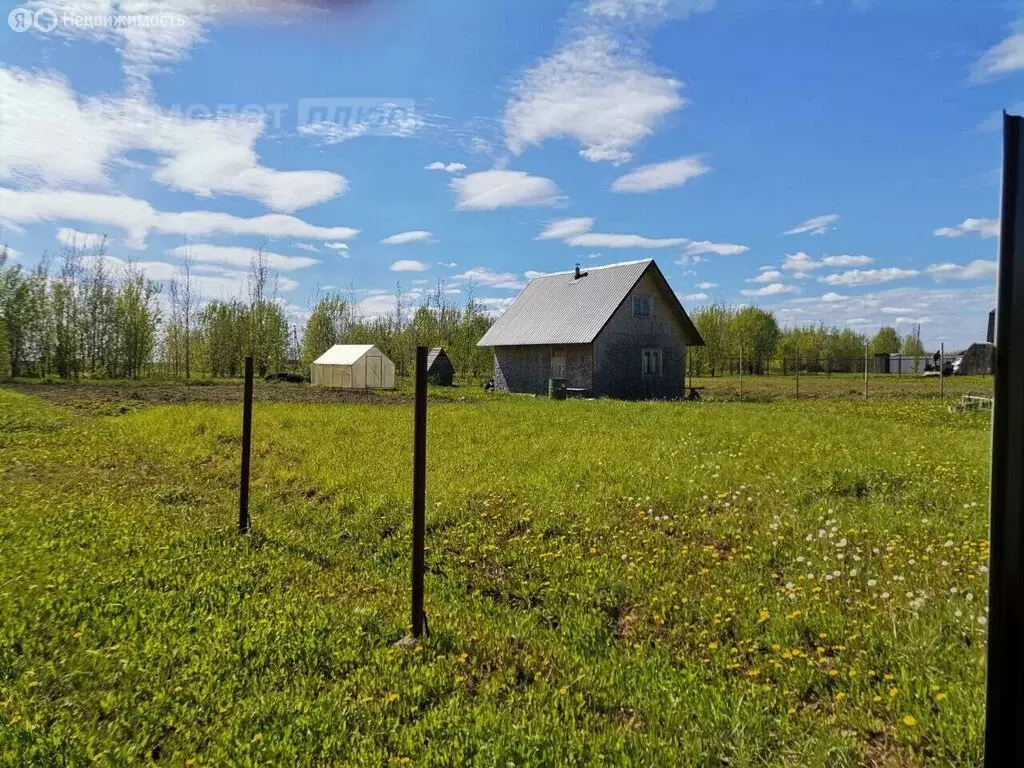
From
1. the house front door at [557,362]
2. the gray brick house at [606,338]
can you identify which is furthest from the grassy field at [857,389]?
the house front door at [557,362]

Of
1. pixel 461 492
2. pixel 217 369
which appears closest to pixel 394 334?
pixel 217 369

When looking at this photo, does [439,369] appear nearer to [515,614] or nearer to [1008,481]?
[515,614]

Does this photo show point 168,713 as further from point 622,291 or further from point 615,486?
point 622,291

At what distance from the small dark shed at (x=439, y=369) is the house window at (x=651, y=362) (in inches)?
→ 697

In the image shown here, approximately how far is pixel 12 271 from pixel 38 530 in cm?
5071

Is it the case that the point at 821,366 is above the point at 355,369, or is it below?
above

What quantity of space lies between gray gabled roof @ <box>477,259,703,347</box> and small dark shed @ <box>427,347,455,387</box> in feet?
31.4

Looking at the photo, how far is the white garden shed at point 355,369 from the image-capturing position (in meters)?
35.9

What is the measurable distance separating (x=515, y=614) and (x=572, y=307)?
26130 mm

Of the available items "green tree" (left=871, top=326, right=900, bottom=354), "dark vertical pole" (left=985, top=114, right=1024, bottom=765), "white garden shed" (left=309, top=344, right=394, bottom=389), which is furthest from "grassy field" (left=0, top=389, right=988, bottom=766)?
"green tree" (left=871, top=326, right=900, bottom=354)

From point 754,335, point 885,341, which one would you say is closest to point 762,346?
point 754,335

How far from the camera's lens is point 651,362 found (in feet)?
97.9

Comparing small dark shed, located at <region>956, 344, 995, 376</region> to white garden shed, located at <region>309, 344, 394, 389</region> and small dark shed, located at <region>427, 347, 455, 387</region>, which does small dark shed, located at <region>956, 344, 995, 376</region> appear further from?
small dark shed, located at <region>427, 347, 455, 387</region>

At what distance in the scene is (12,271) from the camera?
4562cm
